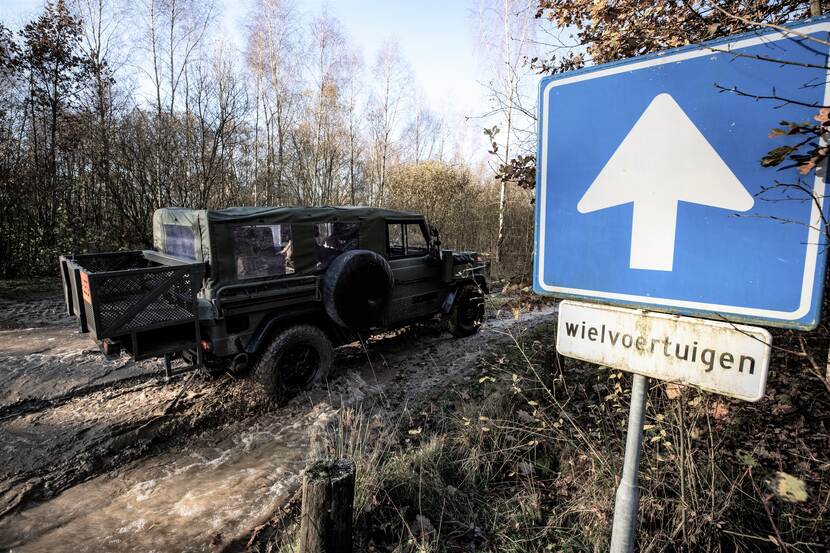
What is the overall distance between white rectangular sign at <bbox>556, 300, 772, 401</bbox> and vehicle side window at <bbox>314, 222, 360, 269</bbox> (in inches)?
167

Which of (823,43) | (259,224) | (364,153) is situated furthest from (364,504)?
(364,153)

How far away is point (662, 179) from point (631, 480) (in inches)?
29.5

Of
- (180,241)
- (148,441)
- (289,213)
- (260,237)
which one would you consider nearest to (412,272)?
(289,213)

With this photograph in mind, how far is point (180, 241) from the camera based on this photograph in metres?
4.96

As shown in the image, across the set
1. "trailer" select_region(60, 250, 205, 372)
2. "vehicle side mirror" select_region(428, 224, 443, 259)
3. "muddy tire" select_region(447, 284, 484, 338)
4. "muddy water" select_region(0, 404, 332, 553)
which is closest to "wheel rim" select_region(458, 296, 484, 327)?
"muddy tire" select_region(447, 284, 484, 338)

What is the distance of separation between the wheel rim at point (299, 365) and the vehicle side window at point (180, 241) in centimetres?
151

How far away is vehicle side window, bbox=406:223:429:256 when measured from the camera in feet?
20.6

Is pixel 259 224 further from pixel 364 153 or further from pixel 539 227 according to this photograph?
pixel 364 153

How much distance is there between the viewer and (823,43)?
804 millimetres

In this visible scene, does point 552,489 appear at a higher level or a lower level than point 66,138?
lower

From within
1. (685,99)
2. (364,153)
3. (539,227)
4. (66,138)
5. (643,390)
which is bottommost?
(643,390)

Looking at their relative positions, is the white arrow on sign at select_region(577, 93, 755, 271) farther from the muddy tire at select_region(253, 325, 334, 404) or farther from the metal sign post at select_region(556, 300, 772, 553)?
the muddy tire at select_region(253, 325, 334, 404)

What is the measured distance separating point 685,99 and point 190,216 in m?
4.67

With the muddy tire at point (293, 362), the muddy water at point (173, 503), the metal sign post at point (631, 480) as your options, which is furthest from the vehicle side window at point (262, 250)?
the metal sign post at point (631, 480)
